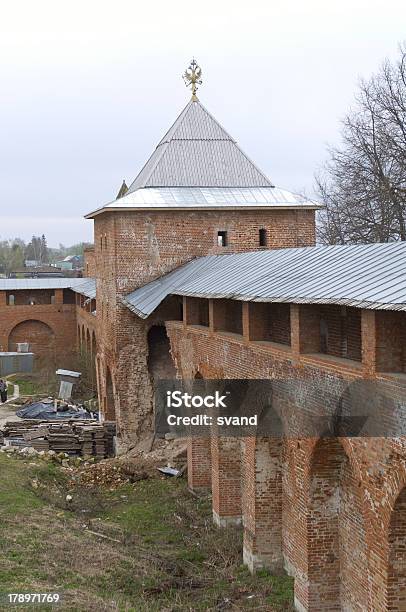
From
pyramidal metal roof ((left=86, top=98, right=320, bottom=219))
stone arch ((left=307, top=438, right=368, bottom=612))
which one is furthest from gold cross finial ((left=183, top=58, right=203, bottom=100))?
stone arch ((left=307, top=438, right=368, bottom=612))

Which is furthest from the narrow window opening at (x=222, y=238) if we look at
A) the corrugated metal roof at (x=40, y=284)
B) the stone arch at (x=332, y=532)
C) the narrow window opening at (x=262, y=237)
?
the corrugated metal roof at (x=40, y=284)

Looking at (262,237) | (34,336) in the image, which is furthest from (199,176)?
(34,336)

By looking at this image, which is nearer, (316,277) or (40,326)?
(316,277)

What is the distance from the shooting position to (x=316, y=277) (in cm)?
912

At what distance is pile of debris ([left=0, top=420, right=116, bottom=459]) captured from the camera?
60.1 ft

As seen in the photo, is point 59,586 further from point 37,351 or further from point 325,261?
point 37,351

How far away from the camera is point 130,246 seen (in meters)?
18.0

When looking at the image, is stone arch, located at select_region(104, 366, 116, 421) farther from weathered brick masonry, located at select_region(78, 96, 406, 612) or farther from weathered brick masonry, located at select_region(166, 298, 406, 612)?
weathered brick masonry, located at select_region(166, 298, 406, 612)

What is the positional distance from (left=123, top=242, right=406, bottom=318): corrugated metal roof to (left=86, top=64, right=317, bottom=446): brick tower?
12.2 feet

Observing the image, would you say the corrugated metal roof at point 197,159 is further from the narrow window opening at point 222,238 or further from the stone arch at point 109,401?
the stone arch at point 109,401

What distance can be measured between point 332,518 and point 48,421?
1222 centimetres

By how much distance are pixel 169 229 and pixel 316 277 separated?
924cm

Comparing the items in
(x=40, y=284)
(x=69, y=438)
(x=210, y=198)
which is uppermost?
(x=210, y=198)

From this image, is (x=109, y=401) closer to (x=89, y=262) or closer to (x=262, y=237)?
(x=262, y=237)
